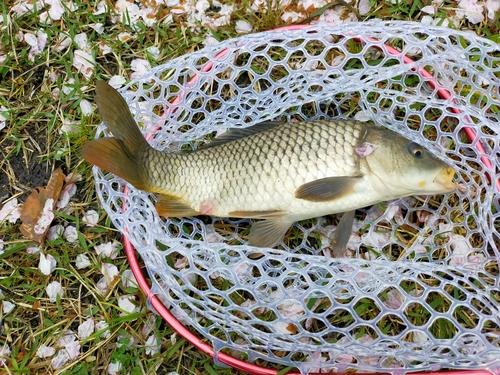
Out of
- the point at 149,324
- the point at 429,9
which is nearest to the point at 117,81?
the point at 149,324

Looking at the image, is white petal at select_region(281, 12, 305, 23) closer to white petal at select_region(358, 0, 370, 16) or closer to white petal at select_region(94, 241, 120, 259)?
white petal at select_region(358, 0, 370, 16)

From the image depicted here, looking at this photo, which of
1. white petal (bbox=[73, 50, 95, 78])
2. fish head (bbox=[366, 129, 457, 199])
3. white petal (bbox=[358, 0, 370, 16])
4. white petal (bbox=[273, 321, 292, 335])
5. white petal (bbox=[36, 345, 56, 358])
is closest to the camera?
fish head (bbox=[366, 129, 457, 199])

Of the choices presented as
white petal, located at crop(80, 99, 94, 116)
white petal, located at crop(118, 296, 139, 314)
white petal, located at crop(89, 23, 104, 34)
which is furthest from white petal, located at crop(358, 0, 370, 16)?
white petal, located at crop(118, 296, 139, 314)

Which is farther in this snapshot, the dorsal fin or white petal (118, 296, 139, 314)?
white petal (118, 296, 139, 314)

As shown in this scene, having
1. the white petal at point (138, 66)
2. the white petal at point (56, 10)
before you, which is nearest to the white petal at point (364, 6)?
the white petal at point (138, 66)

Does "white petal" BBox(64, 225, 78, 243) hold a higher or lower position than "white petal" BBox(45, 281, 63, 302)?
higher

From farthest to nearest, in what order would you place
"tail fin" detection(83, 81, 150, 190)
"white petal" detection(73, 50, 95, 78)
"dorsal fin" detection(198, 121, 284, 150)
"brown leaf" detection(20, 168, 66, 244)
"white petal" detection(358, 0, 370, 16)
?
"white petal" detection(73, 50, 95, 78) → "white petal" detection(358, 0, 370, 16) → "brown leaf" detection(20, 168, 66, 244) → "dorsal fin" detection(198, 121, 284, 150) → "tail fin" detection(83, 81, 150, 190)

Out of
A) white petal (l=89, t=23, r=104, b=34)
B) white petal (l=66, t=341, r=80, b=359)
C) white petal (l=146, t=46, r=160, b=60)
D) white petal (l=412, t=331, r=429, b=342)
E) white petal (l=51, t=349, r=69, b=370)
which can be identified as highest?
white petal (l=89, t=23, r=104, b=34)
